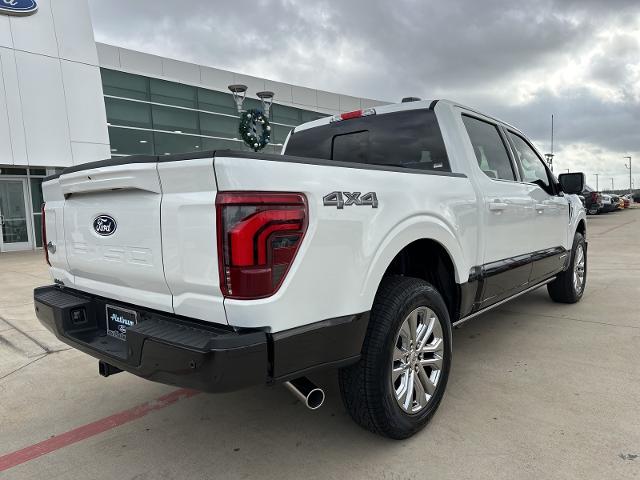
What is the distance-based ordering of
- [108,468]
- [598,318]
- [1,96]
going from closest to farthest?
[108,468], [598,318], [1,96]

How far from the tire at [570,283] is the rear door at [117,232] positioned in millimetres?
4569

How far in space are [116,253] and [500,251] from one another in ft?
8.58

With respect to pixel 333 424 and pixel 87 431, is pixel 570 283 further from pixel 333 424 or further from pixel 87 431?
pixel 87 431

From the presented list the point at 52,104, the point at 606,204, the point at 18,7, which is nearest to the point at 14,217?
the point at 52,104

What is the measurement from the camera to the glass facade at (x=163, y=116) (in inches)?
691

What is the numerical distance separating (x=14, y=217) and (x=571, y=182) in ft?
48.6

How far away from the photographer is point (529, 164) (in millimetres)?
4367

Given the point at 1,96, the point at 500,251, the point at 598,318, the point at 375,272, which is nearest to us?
the point at 375,272

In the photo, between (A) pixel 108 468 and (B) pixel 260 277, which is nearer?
(B) pixel 260 277

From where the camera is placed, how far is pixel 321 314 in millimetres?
2027

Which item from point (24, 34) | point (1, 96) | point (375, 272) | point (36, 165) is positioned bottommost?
point (375, 272)

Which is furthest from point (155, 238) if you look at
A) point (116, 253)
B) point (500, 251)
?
point (500, 251)

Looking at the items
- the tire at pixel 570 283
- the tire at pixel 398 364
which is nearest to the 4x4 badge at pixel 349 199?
the tire at pixel 398 364

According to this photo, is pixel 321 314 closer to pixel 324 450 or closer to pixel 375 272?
pixel 375 272
